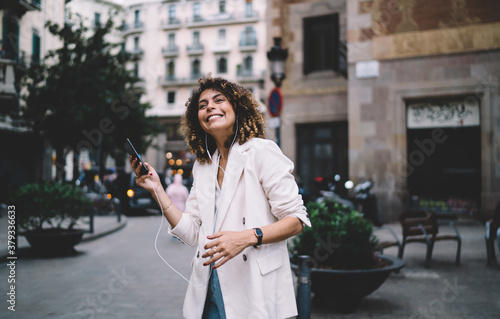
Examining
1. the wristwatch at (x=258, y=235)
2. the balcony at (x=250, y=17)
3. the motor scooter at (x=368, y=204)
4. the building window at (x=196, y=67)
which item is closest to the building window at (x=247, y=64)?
the balcony at (x=250, y=17)

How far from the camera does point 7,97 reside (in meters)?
14.7

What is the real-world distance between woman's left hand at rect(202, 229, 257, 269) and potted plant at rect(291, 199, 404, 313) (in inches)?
114

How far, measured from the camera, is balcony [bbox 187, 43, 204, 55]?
2195 inches

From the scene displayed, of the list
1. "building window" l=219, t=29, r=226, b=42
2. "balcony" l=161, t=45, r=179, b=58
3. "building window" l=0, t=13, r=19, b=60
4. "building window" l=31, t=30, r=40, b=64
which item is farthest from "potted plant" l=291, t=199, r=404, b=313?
"balcony" l=161, t=45, r=179, b=58

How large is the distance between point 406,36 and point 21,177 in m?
22.3

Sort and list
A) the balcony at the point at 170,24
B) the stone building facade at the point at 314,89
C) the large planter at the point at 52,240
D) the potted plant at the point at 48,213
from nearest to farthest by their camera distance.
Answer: the potted plant at the point at 48,213
the large planter at the point at 52,240
the stone building facade at the point at 314,89
the balcony at the point at 170,24

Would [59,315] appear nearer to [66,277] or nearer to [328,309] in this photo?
[66,277]

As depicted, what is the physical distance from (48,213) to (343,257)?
20.0 feet

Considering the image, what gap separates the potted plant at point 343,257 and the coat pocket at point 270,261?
2665mm

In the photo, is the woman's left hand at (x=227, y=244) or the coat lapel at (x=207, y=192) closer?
the woman's left hand at (x=227, y=244)

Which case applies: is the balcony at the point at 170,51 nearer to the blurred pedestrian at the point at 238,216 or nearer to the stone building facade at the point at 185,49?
the stone building facade at the point at 185,49

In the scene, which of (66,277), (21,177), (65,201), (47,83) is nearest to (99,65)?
(47,83)

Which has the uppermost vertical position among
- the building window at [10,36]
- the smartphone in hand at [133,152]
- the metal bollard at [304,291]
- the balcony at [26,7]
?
the balcony at [26,7]

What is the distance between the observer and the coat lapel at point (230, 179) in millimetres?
2109
